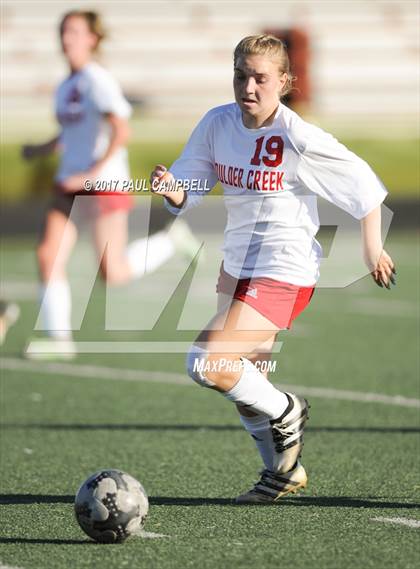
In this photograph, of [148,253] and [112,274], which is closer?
[112,274]

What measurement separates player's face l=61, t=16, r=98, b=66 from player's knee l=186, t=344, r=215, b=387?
4753 millimetres

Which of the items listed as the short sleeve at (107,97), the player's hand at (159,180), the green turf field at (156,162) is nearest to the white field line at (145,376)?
the short sleeve at (107,97)

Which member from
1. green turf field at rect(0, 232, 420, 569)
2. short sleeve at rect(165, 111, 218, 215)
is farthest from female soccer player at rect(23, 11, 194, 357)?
short sleeve at rect(165, 111, 218, 215)

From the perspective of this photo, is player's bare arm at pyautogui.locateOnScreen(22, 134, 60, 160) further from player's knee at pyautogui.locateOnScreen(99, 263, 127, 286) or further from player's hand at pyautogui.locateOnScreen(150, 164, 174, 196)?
player's hand at pyautogui.locateOnScreen(150, 164, 174, 196)

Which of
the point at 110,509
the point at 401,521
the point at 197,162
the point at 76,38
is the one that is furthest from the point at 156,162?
the point at 110,509

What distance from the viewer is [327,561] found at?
4.11 m

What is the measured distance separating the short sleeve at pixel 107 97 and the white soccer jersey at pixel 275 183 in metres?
4.00

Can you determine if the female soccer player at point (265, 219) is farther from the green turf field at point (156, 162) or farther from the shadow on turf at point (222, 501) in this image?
the green turf field at point (156, 162)

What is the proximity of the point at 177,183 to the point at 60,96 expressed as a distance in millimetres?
4459

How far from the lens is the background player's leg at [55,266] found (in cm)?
906

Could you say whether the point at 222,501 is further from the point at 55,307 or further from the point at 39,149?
the point at 39,149

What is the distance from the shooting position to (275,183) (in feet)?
16.2

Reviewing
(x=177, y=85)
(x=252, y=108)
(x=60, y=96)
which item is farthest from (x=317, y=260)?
(x=177, y=85)

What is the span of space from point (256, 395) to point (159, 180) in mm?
981
